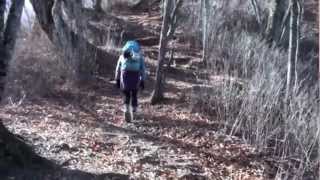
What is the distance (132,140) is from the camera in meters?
9.99

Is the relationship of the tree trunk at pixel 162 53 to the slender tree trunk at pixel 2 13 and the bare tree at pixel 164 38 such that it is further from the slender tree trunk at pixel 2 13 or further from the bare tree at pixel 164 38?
the slender tree trunk at pixel 2 13

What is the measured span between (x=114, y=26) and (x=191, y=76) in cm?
556

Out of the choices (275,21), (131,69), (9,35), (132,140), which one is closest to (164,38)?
(131,69)

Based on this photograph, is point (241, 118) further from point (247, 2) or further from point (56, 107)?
point (247, 2)

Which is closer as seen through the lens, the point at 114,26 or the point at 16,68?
the point at 16,68

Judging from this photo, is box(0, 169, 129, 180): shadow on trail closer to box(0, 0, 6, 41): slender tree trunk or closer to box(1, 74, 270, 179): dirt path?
box(1, 74, 270, 179): dirt path

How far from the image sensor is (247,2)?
1013 inches

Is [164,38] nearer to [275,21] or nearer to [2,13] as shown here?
[2,13]

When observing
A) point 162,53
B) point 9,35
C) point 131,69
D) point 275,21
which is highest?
point 275,21

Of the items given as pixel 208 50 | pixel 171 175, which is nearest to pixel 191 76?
pixel 208 50

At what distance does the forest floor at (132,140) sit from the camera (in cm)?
891

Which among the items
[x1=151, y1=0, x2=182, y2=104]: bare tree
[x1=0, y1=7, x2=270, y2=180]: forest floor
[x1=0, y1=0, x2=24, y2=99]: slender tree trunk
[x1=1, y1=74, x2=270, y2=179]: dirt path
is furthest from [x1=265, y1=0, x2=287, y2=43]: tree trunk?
[x1=0, y1=0, x2=24, y2=99]: slender tree trunk

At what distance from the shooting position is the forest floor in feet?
29.2

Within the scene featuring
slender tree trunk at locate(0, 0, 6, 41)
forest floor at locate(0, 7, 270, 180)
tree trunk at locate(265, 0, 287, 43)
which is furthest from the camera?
tree trunk at locate(265, 0, 287, 43)
